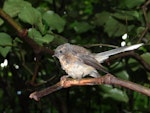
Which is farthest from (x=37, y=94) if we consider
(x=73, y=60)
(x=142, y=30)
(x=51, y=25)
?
(x=142, y=30)

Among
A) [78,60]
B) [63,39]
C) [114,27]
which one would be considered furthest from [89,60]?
[114,27]

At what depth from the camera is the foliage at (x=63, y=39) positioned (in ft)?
3.86

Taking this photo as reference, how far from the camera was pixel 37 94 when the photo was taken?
764 millimetres

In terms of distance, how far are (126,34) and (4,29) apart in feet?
1.56

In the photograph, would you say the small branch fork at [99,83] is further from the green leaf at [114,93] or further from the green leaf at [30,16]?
the green leaf at [114,93]

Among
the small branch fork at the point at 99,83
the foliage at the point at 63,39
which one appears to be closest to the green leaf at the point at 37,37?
the foliage at the point at 63,39

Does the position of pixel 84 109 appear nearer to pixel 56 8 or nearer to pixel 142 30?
pixel 56 8

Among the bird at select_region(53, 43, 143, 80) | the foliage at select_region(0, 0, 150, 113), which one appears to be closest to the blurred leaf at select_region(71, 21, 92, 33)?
the foliage at select_region(0, 0, 150, 113)

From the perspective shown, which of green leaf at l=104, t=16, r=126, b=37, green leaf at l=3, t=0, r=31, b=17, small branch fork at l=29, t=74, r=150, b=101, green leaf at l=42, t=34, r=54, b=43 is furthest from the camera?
green leaf at l=104, t=16, r=126, b=37

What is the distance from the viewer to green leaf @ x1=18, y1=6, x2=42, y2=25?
1114mm

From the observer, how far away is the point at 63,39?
1267 mm

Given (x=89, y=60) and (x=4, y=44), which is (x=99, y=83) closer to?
(x=89, y=60)

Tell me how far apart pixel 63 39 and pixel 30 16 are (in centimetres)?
19

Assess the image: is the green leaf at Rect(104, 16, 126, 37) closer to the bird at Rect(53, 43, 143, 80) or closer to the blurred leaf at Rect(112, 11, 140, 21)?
the blurred leaf at Rect(112, 11, 140, 21)
